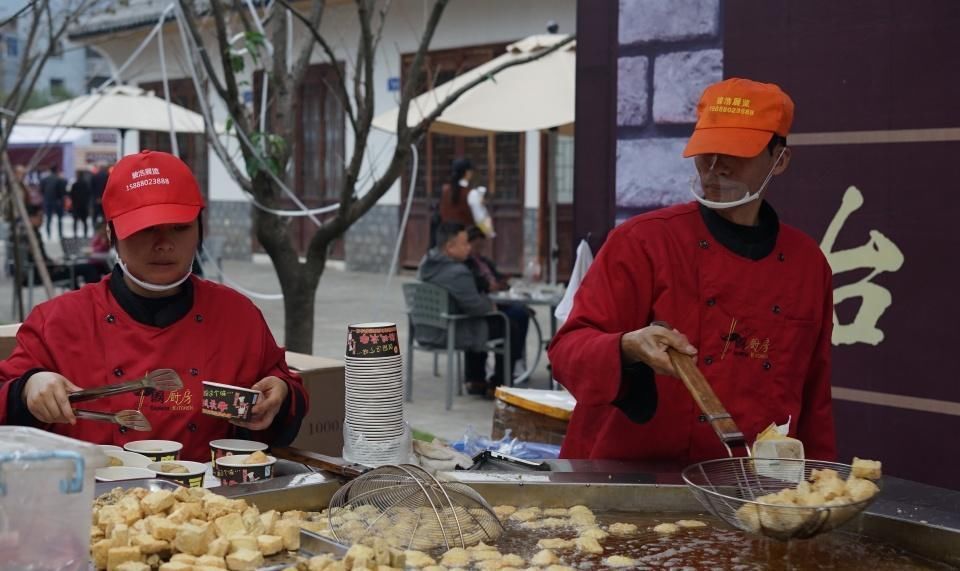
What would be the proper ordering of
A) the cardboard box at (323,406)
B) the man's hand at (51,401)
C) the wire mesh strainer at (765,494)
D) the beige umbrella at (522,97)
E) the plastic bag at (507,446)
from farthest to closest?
1. the beige umbrella at (522,97)
2. the cardboard box at (323,406)
3. the plastic bag at (507,446)
4. the man's hand at (51,401)
5. the wire mesh strainer at (765,494)

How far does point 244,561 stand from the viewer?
1.93 m

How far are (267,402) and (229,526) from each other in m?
0.87

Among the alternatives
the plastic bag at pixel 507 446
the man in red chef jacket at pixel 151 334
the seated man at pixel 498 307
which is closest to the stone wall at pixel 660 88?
the plastic bag at pixel 507 446

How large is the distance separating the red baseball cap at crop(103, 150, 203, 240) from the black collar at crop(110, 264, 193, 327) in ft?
0.55

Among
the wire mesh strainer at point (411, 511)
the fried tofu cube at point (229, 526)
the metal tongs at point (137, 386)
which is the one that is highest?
the metal tongs at point (137, 386)

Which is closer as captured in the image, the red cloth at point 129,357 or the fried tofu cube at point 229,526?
the fried tofu cube at point 229,526

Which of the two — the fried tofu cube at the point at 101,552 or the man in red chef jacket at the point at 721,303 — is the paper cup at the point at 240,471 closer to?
the fried tofu cube at the point at 101,552

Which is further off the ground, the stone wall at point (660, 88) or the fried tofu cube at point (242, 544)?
the stone wall at point (660, 88)

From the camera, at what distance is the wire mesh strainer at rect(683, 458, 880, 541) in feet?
6.97

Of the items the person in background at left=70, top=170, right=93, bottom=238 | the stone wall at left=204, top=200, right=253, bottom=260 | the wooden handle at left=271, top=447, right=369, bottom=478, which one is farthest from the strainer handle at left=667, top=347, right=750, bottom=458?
the person in background at left=70, top=170, right=93, bottom=238

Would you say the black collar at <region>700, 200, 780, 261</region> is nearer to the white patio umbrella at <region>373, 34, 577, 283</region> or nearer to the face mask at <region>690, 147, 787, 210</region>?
the face mask at <region>690, 147, 787, 210</region>

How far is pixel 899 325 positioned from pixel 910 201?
42 centimetres

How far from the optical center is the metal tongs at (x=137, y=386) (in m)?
2.57

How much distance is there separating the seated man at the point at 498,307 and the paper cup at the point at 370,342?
6.52 meters
